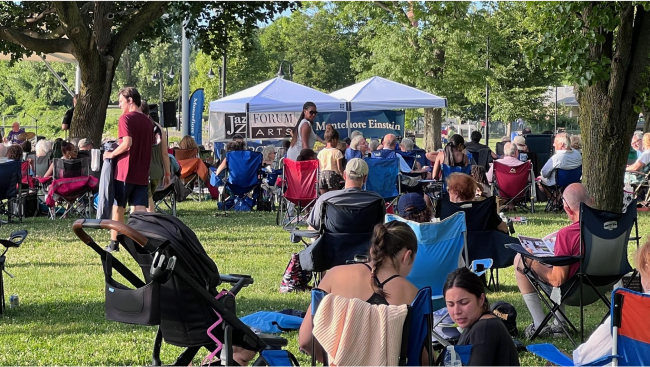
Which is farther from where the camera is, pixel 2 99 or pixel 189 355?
pixel 2 99

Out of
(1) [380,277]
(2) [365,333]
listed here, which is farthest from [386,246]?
(2) [365,333]

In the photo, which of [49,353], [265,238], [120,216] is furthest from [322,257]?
[265,238]

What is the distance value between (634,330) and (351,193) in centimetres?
356

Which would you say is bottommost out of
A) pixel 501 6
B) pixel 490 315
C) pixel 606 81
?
pixel 490 315

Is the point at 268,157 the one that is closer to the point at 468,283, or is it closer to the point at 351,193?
the point at 351,193

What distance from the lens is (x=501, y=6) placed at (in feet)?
124

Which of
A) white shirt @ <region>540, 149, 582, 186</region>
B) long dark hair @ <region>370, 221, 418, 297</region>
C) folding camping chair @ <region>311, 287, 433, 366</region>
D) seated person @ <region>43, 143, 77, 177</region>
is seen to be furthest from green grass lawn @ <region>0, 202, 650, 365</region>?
folding camping chair @ <region>311, 287, 433, 366</region>

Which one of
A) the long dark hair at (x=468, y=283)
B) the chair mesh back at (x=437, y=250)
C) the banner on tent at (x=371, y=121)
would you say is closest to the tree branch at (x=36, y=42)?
the banner on tent at (x=371, y=121)

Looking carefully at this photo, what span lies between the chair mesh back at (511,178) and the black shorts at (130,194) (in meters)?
Answer: 6.27

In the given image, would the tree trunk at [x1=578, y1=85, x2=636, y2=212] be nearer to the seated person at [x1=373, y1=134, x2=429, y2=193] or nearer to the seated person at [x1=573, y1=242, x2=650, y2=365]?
the seated person at [x1=573, y1=242, x2=650, y2=365]

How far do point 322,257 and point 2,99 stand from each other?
185 feet

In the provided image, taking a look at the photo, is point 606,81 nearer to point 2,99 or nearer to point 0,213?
point 0,213

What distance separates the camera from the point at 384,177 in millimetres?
12469

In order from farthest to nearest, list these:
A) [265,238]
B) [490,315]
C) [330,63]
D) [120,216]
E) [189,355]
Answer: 1. [330,63]
2. [265,238]
3. [120,216]
4. [189,355]
5. [490,315]
